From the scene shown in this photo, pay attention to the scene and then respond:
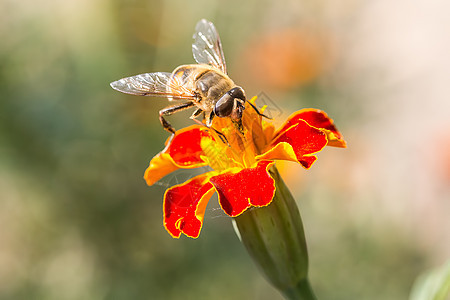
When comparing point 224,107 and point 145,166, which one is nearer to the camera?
point 224,107

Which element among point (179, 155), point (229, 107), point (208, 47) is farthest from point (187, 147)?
point (208, 47)

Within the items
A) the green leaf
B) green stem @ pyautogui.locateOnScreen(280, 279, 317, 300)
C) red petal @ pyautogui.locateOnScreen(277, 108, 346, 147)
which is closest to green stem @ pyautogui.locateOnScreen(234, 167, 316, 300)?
green stem @ pyautogui.locateOnScreen(280, 279, 317, 300)

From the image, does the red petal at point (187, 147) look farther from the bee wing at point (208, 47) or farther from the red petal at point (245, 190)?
the bee wing at point (208, 47)

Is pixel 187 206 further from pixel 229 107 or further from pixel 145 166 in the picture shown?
pixel 145 166

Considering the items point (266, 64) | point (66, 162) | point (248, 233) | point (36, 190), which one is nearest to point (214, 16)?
point (266, 64)

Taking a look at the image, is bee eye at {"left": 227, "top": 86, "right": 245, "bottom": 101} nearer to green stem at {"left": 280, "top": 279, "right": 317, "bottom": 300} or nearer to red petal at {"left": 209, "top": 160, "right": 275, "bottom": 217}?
red petal at {"left": 209, "top": 160, "right": 275, "bottom": 217}

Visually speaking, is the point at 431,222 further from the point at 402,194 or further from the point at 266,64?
the point at 266,64
